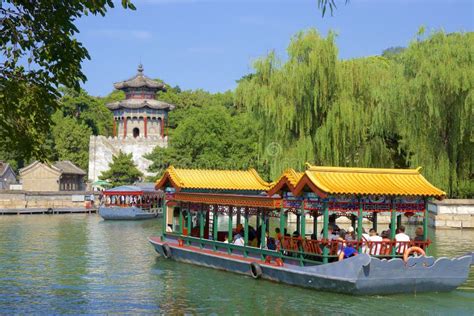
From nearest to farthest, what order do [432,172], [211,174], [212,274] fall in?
[212,274] → [211,174] → [432,172]

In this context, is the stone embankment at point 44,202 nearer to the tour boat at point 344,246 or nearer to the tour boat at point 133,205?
the tour boat at point 133,205

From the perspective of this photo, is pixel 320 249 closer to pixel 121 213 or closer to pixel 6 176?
pixel 121 213

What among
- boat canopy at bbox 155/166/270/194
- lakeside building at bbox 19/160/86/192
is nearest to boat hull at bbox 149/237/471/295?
boat canopy at bbox 155/166/270/194

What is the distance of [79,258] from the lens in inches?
896

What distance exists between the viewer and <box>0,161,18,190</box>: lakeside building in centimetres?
6347

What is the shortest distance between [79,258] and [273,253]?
312 inches

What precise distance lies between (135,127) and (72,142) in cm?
660

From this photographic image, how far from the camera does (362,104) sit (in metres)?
32.6

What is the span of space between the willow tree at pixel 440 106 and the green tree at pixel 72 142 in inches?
1741

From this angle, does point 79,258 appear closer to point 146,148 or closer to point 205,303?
point 205,303

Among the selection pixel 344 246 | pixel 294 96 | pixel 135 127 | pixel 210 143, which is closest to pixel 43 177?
pixel 135 127

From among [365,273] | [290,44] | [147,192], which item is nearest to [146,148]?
[147,192]

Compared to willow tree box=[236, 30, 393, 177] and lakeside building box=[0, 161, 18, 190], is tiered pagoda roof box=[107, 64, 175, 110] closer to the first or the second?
lakeside building box=[0, 161, 18, 190]

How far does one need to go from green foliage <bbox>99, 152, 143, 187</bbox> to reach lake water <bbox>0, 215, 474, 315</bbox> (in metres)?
35.8
